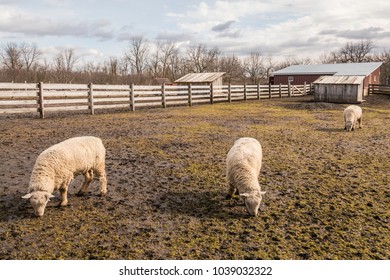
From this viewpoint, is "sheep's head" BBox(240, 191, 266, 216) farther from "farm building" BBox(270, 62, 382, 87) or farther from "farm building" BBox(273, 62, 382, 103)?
"farm building" BBox(270, 62, 382, 87)

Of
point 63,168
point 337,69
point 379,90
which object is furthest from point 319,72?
point 63,168

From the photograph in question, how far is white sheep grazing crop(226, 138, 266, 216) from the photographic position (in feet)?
14.0

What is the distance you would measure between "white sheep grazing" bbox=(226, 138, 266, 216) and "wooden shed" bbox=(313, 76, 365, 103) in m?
21.1

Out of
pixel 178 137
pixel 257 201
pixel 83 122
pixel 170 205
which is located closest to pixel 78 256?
pixel 170 205

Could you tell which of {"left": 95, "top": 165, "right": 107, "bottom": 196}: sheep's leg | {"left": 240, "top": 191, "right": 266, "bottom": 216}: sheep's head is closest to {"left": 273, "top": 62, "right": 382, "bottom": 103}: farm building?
{"left": 240, "top": 191, "right": 266, "bottom": 216}: sheep's head

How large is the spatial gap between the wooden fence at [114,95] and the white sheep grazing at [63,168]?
9279 mm

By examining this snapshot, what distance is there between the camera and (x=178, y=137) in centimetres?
967

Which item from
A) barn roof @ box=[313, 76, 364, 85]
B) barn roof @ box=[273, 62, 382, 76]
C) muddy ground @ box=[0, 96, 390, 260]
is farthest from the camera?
barn roof @ box=[273, 62, 382, 76]

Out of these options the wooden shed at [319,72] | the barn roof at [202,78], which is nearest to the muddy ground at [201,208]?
the barn roof at [202,78]

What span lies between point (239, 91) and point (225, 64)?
5471cm

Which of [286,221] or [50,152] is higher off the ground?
[50,152]

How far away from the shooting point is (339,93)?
24.1 meters

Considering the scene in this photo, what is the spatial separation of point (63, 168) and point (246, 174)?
2.52 meters
